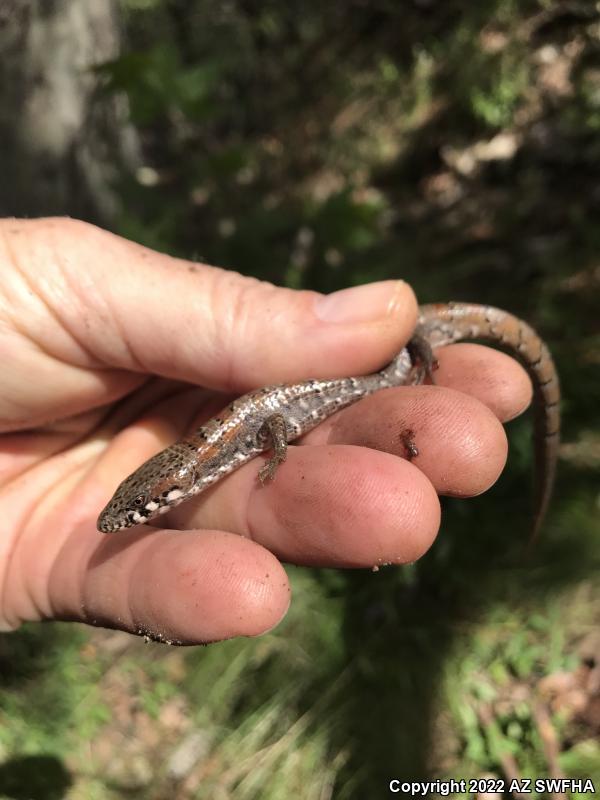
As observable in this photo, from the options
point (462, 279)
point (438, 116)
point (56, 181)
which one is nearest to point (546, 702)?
point (462, 279)

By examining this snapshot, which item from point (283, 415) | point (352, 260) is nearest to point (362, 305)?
point (283, 415)

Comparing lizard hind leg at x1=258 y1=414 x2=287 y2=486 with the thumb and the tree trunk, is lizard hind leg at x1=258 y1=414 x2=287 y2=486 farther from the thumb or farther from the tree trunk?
the tree trunk

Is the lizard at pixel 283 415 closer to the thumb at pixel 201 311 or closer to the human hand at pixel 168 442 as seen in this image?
the human hand at pixel 168 442

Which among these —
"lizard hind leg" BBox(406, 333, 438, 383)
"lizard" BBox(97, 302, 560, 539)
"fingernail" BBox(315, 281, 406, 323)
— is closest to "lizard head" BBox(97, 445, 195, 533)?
"lizard" BBox(97, 302, 560, 539)

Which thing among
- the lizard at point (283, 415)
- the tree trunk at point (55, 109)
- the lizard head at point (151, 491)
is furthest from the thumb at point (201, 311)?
the tree trunk at point (55, 109)

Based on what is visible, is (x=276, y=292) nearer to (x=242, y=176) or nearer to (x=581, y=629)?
(x=581, y=629)

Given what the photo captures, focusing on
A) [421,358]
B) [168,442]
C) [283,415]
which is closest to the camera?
[283,415]

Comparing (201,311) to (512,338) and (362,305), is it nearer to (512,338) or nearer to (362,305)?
(362,305)
